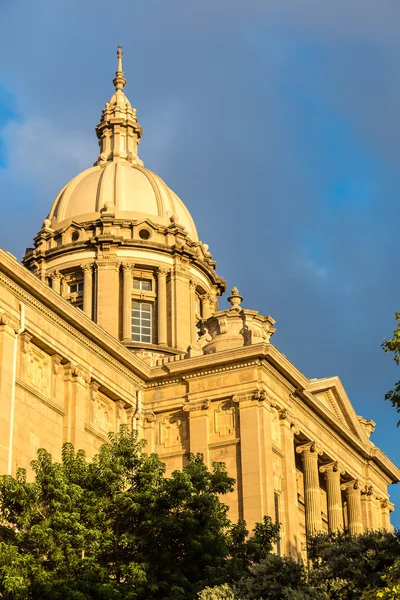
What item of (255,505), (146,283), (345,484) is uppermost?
(146,283)

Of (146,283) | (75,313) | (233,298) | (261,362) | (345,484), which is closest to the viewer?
(75,313)

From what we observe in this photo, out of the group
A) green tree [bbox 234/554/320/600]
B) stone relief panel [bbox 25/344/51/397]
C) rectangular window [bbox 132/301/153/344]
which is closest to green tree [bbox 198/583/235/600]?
green tree [bbox 234/554/320/600]

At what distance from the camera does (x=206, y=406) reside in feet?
166

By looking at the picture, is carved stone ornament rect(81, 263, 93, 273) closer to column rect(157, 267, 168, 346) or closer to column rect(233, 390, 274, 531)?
column rect(157, 267, 168, 346)

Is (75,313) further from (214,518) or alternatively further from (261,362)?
(214,518)

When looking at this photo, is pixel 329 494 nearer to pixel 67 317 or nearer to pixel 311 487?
pixel 311 487

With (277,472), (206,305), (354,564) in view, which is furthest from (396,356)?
(206,305)

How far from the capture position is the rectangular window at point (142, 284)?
6353cm

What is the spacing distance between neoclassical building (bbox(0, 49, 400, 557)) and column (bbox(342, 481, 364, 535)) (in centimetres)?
7

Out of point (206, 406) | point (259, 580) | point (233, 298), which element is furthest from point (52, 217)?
point (259, 580)

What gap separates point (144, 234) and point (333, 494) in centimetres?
1644

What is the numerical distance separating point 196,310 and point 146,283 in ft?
9.61

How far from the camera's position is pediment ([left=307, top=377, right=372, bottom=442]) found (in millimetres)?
56062

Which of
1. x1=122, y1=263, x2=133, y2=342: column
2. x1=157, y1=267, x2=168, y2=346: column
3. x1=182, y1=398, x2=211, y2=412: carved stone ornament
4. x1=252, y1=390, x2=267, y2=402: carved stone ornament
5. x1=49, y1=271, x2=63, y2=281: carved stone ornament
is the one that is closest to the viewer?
x1=252, y1=390, x2=267, y2=402: carved stone ornament
